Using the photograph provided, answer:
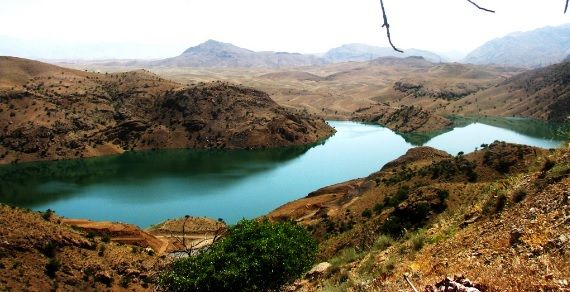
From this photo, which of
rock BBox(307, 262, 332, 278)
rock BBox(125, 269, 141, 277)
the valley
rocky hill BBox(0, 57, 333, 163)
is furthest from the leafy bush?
rocky hill BBox(0, 57, 333, 163)

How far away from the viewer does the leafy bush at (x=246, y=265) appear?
1969 centimetres

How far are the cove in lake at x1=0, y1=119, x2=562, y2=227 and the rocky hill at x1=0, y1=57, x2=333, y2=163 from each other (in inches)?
176

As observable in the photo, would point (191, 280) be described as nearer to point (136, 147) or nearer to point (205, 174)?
point (205, 174)

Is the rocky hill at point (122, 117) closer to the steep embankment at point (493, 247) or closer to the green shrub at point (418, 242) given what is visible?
the steep embankment at point (493, 247)

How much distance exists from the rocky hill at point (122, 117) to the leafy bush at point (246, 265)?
246ft

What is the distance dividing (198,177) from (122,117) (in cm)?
3742

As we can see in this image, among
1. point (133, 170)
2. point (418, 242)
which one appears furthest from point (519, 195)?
point (133, 170)

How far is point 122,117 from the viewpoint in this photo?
4023 inches

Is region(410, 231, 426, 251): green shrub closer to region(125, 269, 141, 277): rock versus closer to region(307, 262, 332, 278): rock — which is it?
region(307, 262, 332, 278): rock

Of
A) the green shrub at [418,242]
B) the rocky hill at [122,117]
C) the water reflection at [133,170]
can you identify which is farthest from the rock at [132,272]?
the rocky hill at [122,117]

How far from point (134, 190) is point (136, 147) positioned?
32058mm

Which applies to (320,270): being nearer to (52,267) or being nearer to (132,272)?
(132,272)

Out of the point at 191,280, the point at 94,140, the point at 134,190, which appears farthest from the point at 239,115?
the point at 191,280

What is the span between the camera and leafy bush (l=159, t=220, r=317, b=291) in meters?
19.7
